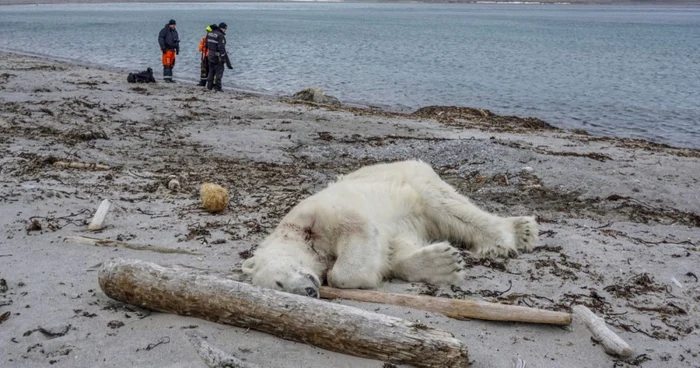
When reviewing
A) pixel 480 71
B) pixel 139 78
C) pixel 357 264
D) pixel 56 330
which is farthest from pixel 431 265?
pixel 480 71

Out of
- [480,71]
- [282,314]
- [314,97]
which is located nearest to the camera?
[282,314]

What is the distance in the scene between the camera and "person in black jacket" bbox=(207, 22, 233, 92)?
20156 millimetres

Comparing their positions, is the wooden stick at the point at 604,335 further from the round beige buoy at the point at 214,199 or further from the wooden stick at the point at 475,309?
the round beige buoy at the point at 214,199

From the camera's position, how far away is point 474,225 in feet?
19.1

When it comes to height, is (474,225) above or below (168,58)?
below

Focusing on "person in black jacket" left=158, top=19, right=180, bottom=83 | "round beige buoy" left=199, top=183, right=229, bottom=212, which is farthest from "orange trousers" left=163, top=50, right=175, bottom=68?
"round beige buoy" left=199, top=183, right=229, bottom=212

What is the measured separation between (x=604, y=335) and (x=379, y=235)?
6.21 ft

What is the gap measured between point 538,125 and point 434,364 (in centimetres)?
1444

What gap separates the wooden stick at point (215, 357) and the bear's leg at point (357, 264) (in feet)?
4.09

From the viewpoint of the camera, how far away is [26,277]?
4.71 metres

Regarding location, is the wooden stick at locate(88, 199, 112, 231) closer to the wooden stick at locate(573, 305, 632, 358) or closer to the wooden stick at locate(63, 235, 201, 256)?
the wooden stick at locate(63, 235, 201, 256)

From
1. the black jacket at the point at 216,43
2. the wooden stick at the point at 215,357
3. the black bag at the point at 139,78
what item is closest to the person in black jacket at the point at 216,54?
the black jacket at the point at 216,43

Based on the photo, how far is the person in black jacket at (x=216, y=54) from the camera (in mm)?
20156

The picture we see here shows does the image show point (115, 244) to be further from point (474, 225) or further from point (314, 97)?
point (314, 97)
